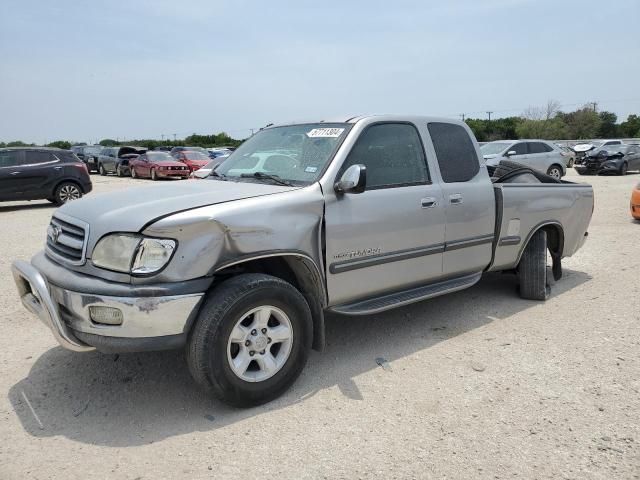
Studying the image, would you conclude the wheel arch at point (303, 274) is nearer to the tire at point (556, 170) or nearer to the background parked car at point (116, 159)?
the tire at point (556, 170)

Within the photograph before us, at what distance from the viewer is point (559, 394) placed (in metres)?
3.46

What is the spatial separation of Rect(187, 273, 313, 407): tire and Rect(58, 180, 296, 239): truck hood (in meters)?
0.57

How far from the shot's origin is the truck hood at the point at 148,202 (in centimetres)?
312

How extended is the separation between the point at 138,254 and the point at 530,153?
1805 cm

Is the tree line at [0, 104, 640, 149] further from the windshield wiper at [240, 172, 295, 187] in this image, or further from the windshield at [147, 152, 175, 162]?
the windshield wiper at [240, 172, 295, 187]

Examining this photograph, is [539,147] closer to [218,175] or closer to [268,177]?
[218,175]

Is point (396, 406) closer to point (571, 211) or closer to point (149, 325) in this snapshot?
point (149, 325)

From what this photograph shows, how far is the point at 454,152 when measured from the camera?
15.3 feet

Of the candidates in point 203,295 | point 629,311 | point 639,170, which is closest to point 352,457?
point 203,295

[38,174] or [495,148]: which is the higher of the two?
[495,148]

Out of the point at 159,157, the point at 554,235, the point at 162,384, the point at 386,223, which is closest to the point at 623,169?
the point at 554,235

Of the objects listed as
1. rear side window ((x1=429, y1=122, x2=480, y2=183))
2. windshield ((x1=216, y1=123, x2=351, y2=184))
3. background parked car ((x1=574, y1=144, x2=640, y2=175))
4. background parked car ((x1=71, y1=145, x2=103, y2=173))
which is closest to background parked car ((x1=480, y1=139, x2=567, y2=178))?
background parked car ((x1=574, y1=144, x2=640, y2=175))

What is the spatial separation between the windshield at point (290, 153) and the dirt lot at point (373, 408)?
149cm

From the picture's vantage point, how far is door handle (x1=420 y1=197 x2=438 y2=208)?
13.9 feet
